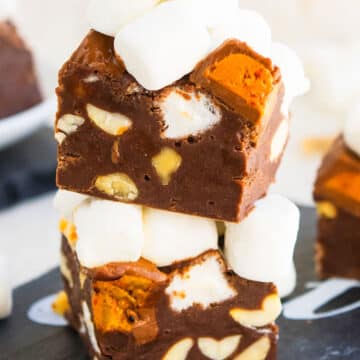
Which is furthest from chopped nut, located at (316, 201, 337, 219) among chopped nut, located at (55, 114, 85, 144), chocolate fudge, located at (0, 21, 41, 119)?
chocolate fudge, located at (0, 21, 41, 119)

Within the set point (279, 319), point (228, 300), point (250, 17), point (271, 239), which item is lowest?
point (279, 319)

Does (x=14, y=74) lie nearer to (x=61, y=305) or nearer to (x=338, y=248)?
(x=61, y=305)

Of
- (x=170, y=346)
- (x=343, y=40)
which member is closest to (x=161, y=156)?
(x=170, y=346)

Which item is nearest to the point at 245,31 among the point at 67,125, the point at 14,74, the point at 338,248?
the point at 67,125

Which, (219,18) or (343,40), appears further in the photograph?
(343,40)

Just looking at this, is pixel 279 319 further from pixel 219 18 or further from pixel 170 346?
pixel 219 18

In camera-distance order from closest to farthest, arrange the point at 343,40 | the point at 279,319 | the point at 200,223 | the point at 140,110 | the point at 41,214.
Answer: the point at 140,110, the point at 200,223, the point at 279,319, the point at 41,214, the point at 343,40

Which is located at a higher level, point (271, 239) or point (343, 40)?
point (271, 239)
